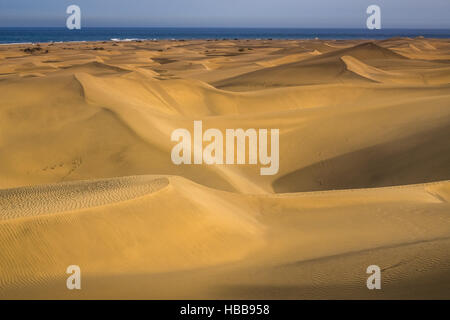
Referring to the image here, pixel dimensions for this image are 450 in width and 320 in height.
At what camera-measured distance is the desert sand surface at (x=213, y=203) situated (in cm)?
491

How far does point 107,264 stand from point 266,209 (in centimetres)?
316

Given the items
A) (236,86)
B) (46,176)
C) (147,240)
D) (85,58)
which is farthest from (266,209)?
(85,58)

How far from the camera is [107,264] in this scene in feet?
17.9

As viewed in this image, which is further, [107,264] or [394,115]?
[394,115]

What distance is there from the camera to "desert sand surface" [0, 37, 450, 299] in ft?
16.1

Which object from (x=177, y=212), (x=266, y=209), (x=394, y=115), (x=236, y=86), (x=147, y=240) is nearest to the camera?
(x=147, y=240)

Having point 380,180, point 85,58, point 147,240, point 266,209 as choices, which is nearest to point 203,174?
point 266,209

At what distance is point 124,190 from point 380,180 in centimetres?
660

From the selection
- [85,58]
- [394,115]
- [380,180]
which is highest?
[85,58]

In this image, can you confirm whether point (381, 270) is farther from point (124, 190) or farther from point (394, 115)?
point (394, 115)

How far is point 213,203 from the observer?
7.43 m

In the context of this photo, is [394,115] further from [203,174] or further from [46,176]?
[46,176]

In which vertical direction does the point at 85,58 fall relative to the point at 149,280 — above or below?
above

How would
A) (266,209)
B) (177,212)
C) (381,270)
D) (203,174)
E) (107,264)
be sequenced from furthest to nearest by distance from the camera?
(203,174), (266,209), (177,212), (107,264), (381,270)
